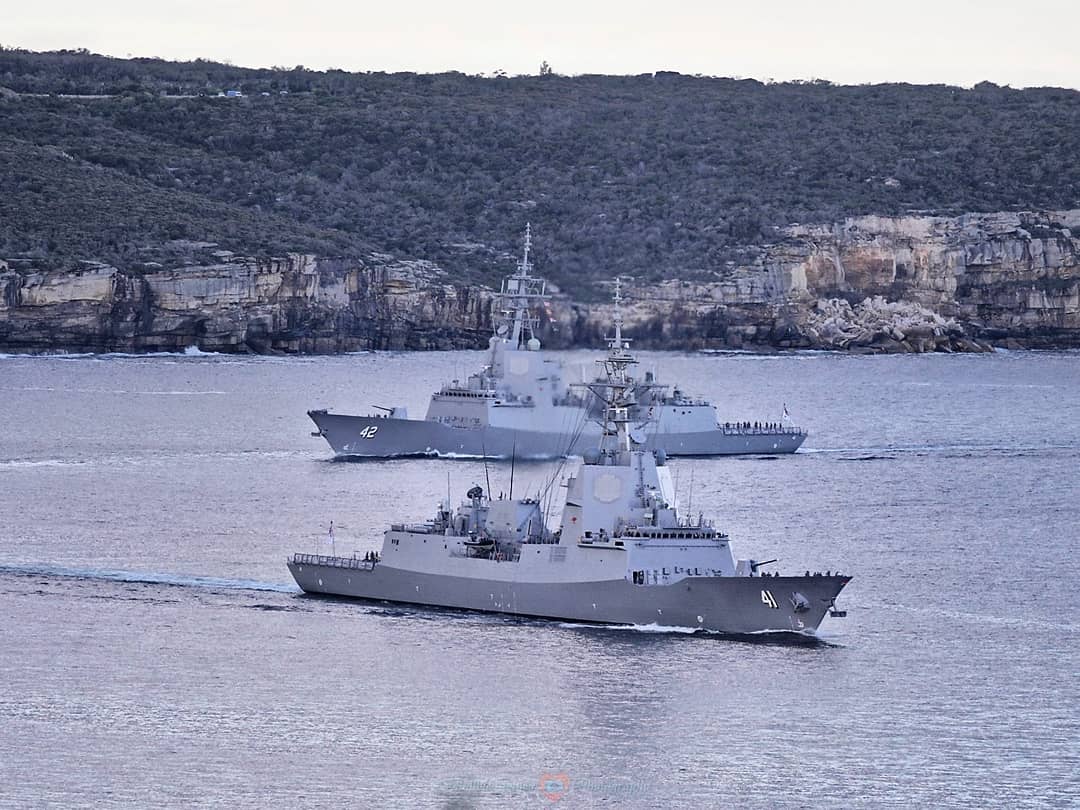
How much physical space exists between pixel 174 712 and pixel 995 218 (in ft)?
457

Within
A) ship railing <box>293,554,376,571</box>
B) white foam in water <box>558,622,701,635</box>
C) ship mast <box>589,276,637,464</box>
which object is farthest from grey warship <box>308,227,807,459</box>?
white foam in water <box>558,622,701,635</box>

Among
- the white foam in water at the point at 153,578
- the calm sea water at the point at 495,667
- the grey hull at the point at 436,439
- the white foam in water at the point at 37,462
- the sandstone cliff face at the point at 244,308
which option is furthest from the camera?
the sandstone cliff face at the point at 244,308

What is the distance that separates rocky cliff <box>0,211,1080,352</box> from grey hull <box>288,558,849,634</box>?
72.4 meters

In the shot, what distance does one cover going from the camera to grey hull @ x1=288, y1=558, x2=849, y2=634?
4788 cm

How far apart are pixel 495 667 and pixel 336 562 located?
26.5 ft

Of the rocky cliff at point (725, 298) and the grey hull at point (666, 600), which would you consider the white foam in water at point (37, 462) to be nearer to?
the grey hull at point (666, 600)

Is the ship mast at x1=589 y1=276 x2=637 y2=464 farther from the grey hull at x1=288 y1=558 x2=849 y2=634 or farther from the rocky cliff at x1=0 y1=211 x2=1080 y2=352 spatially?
the rocky cliff at x1=0 y1=211 x2=1080 y2=352

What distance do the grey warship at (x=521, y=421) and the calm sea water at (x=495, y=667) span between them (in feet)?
17.6

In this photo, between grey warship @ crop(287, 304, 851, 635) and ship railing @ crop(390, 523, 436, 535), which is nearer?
grey warship @ crop(287, 304, 851, 635)

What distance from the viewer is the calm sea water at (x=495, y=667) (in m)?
39.0

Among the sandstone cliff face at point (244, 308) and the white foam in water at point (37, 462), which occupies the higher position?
the sandstone cliff face at point (244, 308)

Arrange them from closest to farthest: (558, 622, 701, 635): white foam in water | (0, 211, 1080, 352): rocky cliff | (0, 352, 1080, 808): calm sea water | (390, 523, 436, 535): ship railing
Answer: (0, 352, 1080, 808): calm sea water < (558, 622, 701, 635): white foam in water < (390, 523, 436, 535): ship railing < (0, 211, 1080, 352): rocky cliff

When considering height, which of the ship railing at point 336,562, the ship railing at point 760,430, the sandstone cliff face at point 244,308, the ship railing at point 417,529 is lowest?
the ship railing at point 336,562

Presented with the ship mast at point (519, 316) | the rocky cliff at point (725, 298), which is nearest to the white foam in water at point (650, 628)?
the ship mast at point (519, 316)
